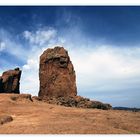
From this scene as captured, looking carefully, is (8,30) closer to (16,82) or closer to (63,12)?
(63,12)

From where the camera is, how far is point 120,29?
15.3 metres

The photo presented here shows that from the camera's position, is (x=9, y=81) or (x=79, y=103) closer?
(x=79, y=103)

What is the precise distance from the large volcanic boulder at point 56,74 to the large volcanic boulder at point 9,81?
301 cm

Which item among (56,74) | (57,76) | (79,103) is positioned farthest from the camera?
(56,74)

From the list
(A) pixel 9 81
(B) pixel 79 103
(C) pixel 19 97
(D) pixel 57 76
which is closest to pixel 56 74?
(D) pixel 57 76

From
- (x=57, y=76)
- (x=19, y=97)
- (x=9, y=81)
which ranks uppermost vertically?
(x=57, y=76)

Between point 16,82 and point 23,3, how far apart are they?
85.6 feet

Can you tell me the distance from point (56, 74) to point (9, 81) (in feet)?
17.7

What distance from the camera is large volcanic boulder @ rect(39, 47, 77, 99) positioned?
→ 37.4 m

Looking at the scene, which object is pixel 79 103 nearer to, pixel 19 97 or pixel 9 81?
pixel 19 97

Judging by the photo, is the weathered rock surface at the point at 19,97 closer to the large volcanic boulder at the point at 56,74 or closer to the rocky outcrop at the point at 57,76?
the rocky outcrop at the point at 57,76

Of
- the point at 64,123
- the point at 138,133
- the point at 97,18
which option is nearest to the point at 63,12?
the point at 97,18

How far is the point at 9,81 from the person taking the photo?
3931 centimetres

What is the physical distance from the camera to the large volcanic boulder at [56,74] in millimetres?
37438
